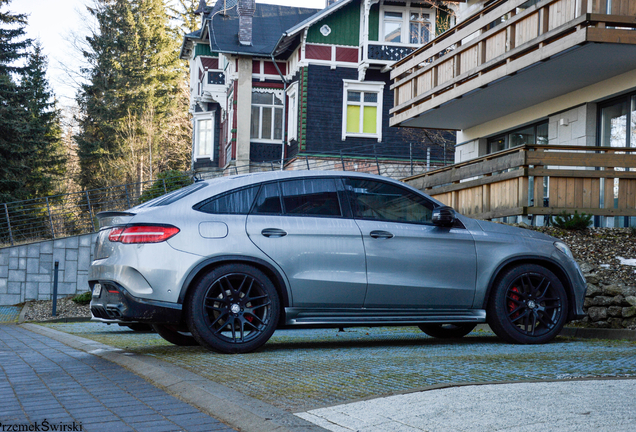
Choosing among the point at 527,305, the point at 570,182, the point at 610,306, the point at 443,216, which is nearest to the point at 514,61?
the point at 570,182

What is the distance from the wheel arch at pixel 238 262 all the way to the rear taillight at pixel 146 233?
38 cm

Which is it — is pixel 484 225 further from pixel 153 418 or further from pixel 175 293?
pixel 153 418

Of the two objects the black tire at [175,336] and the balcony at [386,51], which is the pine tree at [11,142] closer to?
the balcony at [386,51]

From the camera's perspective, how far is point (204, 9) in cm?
4266

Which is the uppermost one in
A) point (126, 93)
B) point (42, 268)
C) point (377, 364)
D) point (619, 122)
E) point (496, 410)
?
point (126, 93)

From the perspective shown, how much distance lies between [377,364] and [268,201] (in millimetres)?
1937

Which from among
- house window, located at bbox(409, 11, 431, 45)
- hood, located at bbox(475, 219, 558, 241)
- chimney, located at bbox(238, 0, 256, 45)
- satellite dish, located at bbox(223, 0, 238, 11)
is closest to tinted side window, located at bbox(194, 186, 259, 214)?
hood, located at bbox(475, 219, 558, 241)

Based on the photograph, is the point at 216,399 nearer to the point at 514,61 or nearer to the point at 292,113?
the point at 514,61

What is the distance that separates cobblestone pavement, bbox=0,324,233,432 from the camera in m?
4.28

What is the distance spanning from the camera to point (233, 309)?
674cm

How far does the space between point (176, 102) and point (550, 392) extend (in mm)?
49377

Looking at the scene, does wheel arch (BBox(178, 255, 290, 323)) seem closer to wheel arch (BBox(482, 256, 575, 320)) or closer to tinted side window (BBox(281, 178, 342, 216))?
tinted side window (BBox(281, 178, 342, 216))

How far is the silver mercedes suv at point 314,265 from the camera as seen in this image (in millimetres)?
6637

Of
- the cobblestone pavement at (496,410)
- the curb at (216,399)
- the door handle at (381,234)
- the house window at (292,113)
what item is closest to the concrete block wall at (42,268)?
the house window at (292,113)
